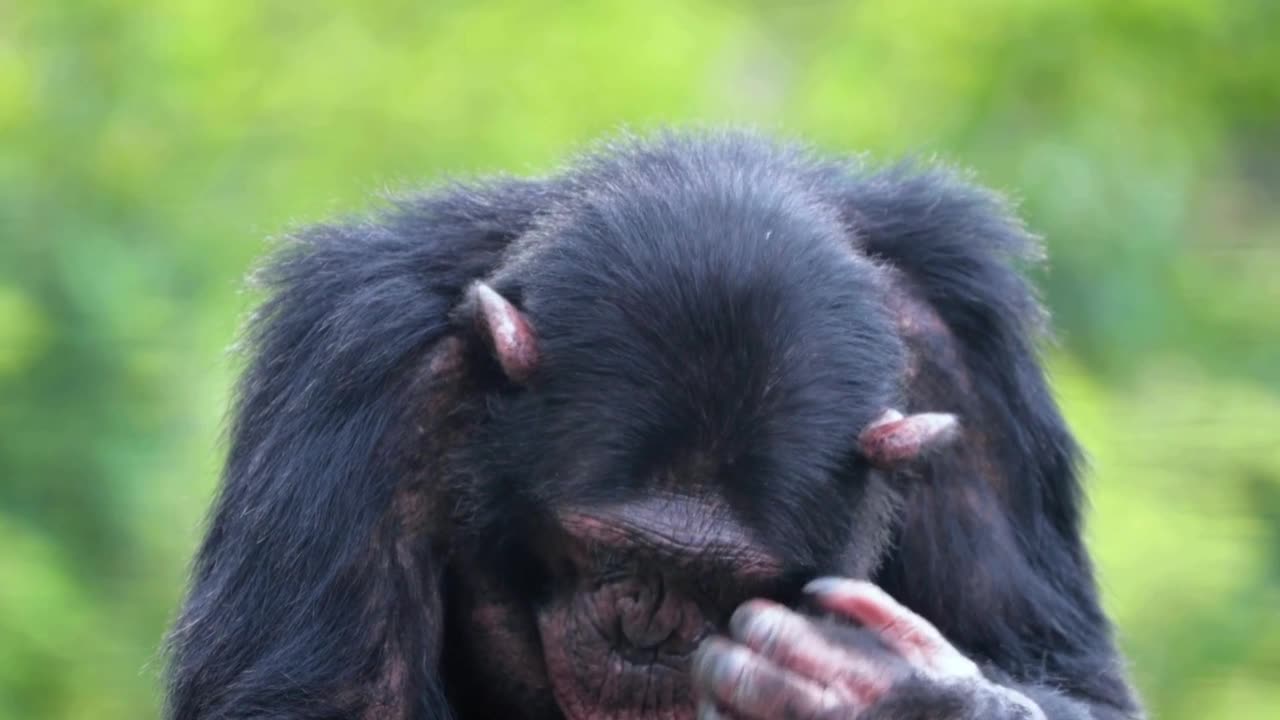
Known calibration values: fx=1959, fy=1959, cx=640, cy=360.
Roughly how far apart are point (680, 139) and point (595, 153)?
0.89 feet

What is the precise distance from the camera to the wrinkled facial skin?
4.99 meters

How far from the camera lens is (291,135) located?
459 inches

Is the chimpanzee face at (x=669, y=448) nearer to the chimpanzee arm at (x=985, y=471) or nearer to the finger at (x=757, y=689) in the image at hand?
the finger at (x=757, y=689)

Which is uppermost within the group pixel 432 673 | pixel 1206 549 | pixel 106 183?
pixel 106 183

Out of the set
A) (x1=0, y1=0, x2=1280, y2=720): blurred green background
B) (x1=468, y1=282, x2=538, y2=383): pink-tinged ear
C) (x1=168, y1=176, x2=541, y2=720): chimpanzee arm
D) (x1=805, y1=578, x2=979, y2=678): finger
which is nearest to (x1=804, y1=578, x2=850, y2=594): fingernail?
(x1=805, y1=578, x2=979, y2=678): finger

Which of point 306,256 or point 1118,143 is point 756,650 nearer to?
point 306,256

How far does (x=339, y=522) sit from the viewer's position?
535 centimetres

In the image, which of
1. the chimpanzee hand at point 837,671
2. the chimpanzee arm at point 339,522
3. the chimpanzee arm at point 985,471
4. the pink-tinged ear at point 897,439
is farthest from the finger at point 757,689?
the chimpanzee arm at point 985,471

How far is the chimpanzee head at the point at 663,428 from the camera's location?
16.5 feet

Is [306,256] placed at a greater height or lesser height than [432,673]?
greater

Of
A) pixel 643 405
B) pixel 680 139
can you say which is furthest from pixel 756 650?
pixel 680 139

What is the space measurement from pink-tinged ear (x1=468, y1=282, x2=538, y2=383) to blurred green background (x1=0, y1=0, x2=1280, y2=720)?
350 centimetres

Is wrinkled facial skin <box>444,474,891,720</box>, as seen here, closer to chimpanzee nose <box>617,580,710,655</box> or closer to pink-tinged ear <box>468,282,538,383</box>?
chimpanzee nose <box>617,580,710,655</box>

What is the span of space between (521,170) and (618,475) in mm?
6359
